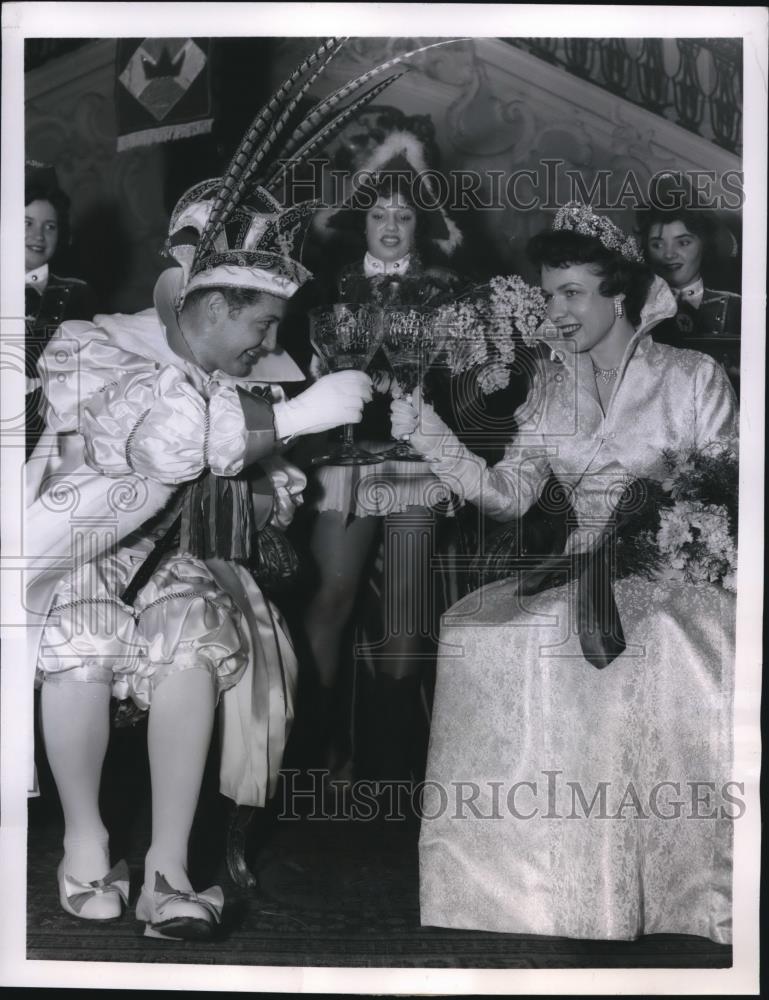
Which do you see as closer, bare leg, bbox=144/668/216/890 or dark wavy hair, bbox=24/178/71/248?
bare leg, bbox=144/668/216/890

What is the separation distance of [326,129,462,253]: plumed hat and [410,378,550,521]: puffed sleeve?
17.5 inches

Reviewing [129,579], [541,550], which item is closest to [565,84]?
[541,550]

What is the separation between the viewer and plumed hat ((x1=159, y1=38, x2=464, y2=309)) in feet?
7.88

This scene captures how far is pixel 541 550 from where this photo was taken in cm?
242

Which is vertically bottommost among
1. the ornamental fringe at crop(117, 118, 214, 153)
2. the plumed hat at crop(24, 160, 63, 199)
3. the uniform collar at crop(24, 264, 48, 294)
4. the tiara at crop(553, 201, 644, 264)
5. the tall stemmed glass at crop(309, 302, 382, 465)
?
the tall stemmed glass at crop(309, 302, 382, 465)

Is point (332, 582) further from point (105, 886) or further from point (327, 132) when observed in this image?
point (327, 132)

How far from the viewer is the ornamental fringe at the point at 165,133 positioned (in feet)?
7.97

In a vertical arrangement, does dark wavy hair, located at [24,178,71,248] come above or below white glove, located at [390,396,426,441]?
above

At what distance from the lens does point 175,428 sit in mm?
2328

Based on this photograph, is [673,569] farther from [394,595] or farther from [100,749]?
[100,749]

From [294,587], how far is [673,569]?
932 millimetres

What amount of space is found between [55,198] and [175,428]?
68 cm

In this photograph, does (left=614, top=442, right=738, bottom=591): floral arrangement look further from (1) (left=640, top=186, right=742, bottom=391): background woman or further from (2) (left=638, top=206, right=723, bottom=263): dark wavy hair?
(2) (left=638, top=206, right=723, bottom=263): dark wavy hair

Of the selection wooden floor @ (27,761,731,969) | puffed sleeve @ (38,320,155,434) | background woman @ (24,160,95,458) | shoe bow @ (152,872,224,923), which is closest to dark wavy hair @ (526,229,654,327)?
puffed sleeve @ (38,320,155,434)
